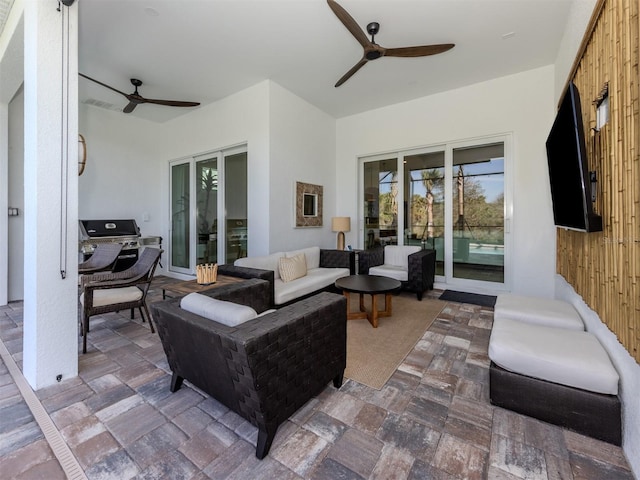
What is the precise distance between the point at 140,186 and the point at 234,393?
576 centimetres

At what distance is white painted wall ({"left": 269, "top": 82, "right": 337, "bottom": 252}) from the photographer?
14.5 ft

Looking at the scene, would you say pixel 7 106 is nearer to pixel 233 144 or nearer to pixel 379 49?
pixel 233 144

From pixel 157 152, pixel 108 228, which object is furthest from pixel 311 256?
pixel 157 152

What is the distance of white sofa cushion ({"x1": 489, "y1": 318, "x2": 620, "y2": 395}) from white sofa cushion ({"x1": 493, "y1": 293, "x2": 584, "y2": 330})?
0.72ft

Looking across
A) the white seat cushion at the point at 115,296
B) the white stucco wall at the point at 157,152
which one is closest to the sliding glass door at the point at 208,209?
the white stucco wall at the point at 157,152

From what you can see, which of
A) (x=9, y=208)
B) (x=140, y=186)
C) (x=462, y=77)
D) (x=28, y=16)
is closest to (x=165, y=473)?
(x=28, y=16)

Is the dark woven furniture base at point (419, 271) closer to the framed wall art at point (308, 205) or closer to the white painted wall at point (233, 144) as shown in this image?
the framed wall art at point (308, 205)

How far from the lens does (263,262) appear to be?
3.77 metres

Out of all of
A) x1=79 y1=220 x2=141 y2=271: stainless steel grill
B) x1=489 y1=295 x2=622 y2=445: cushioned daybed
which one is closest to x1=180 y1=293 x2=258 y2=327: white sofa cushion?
x1=489 y1=295 x2=622 y2=445: cushioned daybed

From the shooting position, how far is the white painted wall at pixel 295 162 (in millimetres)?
4424

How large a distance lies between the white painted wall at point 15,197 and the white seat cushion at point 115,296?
7.76 feet

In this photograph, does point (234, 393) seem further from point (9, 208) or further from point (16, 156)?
point (16, 156)

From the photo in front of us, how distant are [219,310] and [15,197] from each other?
4630 millimetres

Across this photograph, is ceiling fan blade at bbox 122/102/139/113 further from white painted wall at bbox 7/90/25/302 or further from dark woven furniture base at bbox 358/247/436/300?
dark woven furniture base at bbox 358/247/436/300
